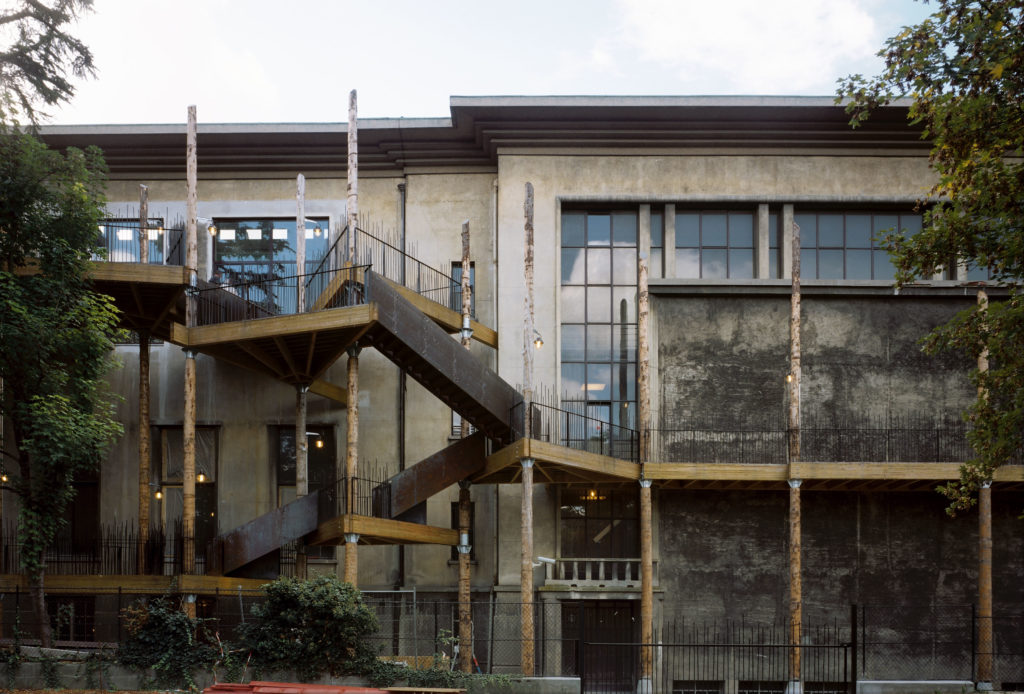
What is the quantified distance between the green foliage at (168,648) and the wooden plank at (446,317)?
9534 mm

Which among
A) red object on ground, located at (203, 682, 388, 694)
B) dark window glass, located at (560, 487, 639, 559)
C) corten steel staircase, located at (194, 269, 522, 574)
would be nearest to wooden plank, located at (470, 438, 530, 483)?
corten steel staircase, located at (194, 269, 522, 574)

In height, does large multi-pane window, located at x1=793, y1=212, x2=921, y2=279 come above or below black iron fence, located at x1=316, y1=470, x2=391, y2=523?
above

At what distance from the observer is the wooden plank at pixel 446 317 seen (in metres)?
24.8

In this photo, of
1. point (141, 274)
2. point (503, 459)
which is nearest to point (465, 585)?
point (503, 459)

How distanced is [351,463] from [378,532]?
1.76 metres

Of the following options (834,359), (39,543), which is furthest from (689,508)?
(39,543)

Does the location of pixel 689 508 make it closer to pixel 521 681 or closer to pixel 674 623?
pixel 674 623

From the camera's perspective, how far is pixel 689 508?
2655 centimetres

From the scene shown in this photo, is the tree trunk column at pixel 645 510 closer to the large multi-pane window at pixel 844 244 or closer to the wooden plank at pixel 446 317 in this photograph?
the wooden plank at pixel 446 317

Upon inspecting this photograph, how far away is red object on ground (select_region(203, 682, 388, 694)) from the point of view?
17.9 meters

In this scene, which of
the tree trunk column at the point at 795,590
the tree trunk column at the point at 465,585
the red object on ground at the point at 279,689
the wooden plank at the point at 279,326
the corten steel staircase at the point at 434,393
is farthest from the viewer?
the tree trunk column at the point at 465,585

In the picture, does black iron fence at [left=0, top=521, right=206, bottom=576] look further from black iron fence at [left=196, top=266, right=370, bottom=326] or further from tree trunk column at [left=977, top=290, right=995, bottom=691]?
tree trunk column at [left=977, top=290, right=995, bottom=691]

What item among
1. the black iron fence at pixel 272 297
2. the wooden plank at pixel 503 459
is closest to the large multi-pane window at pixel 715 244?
the wooden plank at pixel 503 459

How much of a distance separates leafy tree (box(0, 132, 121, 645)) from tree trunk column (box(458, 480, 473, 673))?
353 inches
